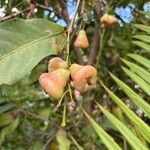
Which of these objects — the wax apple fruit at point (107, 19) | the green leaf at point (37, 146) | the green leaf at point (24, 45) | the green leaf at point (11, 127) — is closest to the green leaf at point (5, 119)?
the green leaf at point (11, 127)

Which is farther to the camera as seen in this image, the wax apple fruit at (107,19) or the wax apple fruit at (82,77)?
the wax apple fruit at (107,19)

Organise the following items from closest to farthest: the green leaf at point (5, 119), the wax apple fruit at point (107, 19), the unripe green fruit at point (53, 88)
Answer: the unripe green fruit at point (53, 88) → the wax apple fruit at point (107, 19) → the green leaf at point (5, 119)

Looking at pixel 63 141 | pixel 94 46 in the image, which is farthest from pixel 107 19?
pixel 63 141

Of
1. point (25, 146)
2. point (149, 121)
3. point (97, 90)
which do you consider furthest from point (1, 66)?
point (25, 146)

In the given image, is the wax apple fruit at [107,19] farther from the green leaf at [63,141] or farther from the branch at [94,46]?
the green leaf at [63,141]

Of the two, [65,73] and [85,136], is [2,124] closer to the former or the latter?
[85,136]

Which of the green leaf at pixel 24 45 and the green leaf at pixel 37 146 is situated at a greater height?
the green leaf at pixel 24 45
